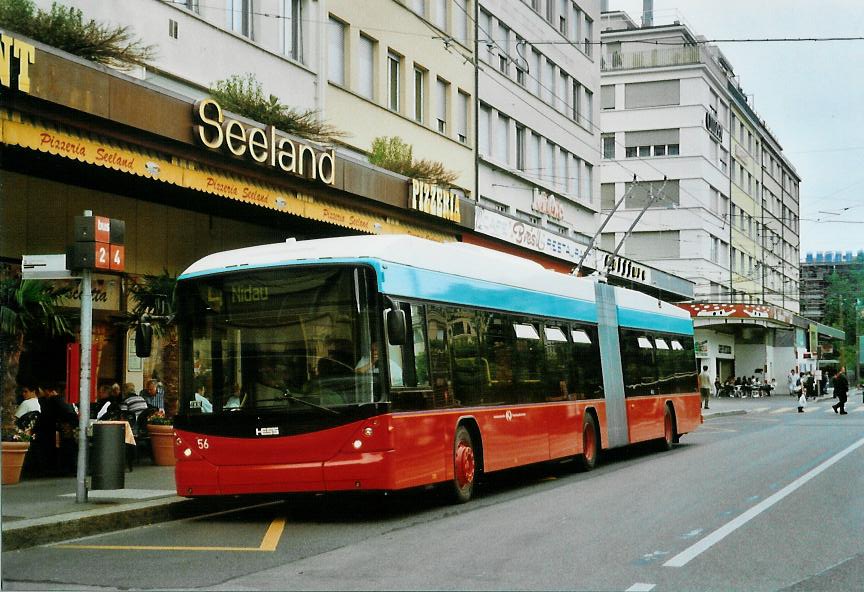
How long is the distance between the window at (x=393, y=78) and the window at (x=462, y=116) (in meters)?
4.29

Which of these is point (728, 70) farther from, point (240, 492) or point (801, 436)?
point (240, 492)

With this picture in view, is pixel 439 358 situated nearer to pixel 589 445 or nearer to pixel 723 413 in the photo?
pixel 589 445

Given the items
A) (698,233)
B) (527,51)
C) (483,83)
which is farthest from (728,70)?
(483,83)

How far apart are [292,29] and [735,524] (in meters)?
17.1

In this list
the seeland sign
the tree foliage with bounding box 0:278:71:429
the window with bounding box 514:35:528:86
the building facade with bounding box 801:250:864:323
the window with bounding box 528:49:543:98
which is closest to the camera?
the tree foliage with bounding box 0:278:71:429

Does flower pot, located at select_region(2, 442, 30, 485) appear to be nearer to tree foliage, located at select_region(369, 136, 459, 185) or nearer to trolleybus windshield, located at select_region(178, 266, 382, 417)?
trolleybus windshield, located at select_region(178, 266, 382, 417)

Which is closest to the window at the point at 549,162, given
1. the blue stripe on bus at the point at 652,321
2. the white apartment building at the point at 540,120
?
the white apartment building at the point at 540,120

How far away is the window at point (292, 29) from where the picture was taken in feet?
83.0

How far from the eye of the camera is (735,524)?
457 inches

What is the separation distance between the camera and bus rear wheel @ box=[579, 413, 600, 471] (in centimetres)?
1875

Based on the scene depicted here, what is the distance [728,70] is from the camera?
269ft

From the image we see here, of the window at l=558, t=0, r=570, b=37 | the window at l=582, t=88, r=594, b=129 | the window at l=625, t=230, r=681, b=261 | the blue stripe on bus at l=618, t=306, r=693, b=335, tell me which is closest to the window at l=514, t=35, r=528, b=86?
the window at l=558, t=0, r=570, b=37

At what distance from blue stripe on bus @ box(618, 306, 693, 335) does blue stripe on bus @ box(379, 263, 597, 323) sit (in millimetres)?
2352

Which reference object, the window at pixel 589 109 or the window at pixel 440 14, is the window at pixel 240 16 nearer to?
the window at pixel 440 14
